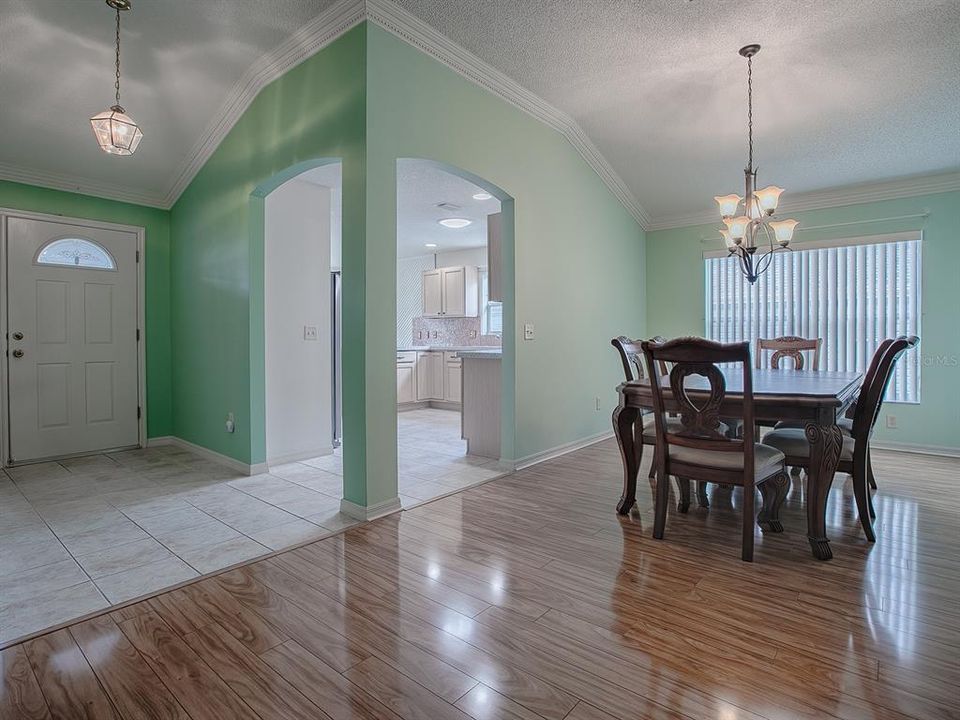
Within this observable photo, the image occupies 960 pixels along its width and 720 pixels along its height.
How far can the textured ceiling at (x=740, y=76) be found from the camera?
303 cm

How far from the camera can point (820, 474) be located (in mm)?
2371

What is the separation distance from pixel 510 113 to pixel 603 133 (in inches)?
46.9

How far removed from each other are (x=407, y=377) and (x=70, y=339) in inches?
163

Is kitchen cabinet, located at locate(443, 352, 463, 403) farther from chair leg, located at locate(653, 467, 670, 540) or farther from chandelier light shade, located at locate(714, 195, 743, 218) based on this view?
chair leg, located at locate(653, 467, 670, 540)

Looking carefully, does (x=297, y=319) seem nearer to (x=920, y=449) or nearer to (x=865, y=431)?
(x=865, y=431)

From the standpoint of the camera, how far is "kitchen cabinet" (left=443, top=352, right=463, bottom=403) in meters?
7.71

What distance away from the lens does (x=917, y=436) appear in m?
4.57

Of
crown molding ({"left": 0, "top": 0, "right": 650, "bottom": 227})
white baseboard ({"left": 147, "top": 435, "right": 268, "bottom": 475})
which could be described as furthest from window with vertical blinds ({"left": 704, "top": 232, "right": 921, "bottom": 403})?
white baseboard ({"left": 147, "top": 435, "right": 268, "bottom": 475})

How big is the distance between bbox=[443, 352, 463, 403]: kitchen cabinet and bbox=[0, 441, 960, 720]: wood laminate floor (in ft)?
16.4

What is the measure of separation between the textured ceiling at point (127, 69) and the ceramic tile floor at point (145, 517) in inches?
106

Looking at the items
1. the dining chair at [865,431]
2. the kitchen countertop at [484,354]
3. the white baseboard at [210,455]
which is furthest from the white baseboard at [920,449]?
the white baseboard at [210,455]

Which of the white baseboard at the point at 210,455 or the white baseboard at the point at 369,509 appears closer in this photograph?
the white baseboard at the point at 369,509

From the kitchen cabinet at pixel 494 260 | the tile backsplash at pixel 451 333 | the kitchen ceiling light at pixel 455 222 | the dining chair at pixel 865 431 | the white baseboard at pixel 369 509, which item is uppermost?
the kitchen ceiling light at pixel 455 222

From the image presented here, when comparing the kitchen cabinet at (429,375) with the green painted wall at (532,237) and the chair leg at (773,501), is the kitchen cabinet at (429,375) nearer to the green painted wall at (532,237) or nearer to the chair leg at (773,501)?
the green painted wall at (532,237)
